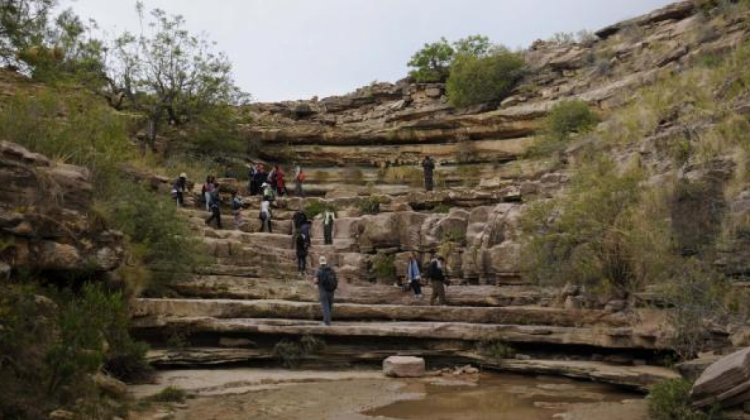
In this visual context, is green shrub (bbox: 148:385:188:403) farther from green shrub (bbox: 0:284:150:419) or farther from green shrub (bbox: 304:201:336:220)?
green shrub (bbox: 304:201:336:220)

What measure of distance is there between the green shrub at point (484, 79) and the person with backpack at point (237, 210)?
14.7 m

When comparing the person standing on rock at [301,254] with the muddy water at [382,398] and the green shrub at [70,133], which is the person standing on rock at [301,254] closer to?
the green shrub at [70,133]

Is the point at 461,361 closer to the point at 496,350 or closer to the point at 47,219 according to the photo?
the point at 496,350

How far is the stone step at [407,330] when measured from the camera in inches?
537

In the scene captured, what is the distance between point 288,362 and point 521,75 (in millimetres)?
25511

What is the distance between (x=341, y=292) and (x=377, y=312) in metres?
2.44

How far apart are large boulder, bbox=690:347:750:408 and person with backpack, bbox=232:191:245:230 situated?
55.7 ft

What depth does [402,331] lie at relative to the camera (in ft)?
47.3

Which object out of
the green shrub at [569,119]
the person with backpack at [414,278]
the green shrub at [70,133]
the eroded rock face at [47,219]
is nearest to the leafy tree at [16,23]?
the green shrub at [70,133]

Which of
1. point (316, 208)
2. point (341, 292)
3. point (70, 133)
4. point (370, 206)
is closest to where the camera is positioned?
point (70, 133)

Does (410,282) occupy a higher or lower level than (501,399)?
higher

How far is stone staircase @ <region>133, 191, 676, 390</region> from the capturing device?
13.3 m

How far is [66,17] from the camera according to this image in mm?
30031

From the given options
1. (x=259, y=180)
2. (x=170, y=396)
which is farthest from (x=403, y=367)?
(x=259, y=180)
